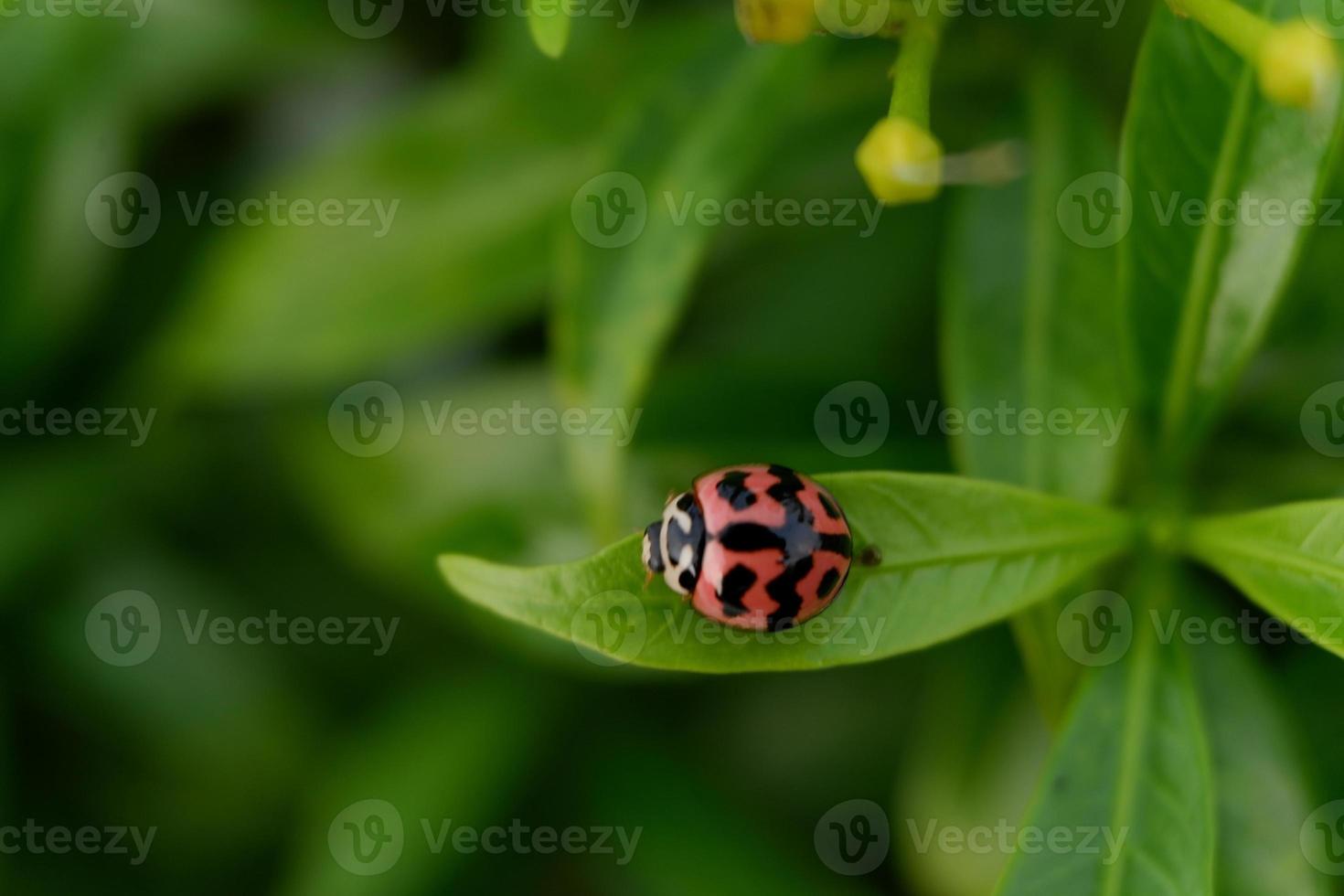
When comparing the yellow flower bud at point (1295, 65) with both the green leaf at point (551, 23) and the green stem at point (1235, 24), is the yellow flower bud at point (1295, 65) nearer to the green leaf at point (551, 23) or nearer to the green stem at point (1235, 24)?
the green stem at point (1235, 24)

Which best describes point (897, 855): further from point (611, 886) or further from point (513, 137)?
point (513, 137)

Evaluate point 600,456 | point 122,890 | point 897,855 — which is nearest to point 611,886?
point 897,855

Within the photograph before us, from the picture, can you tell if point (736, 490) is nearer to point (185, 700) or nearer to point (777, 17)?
point (777, 17)

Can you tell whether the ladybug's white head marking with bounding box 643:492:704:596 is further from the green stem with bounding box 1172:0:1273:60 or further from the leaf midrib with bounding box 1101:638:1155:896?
the green stem with bounding box 1172:0:1273:60

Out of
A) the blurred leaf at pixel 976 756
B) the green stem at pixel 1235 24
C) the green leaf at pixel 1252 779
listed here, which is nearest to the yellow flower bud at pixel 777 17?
the green stem at pixel 1235 24

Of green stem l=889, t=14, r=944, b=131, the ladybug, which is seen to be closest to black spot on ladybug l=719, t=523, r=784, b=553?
the ladybug

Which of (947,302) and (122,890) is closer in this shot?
(947,302)
